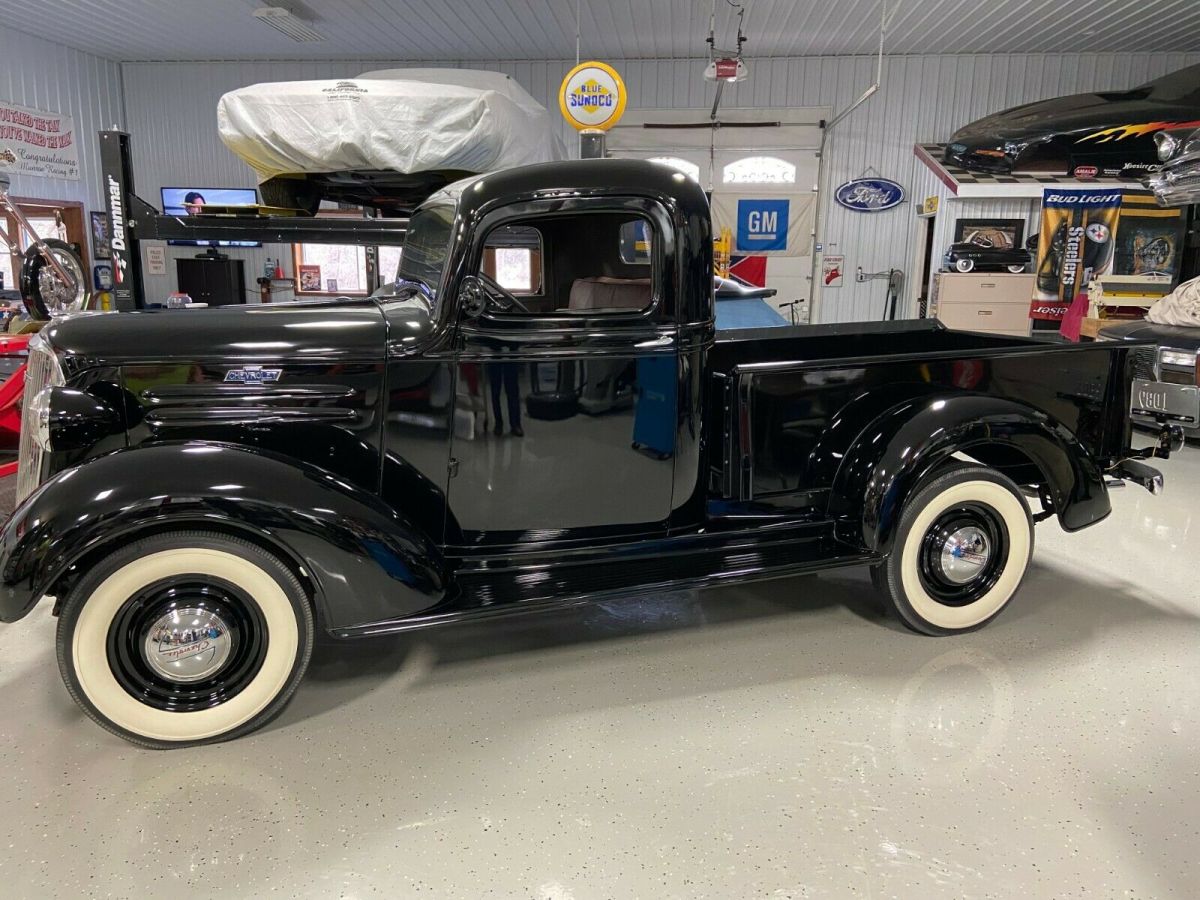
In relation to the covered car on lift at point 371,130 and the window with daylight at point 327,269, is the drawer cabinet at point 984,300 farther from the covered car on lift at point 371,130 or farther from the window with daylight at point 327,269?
the window with daylight at point 327,269

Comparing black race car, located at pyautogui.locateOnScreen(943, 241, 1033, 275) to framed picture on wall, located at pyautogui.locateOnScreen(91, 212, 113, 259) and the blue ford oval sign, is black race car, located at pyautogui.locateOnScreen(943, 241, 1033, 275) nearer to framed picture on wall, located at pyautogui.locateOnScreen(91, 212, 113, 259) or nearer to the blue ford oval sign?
the blue ford oval sign

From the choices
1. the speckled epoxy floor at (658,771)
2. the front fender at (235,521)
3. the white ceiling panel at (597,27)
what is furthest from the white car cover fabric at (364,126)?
the white ceiling panel at (597,27)

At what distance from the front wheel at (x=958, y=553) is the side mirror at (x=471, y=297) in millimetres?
1722

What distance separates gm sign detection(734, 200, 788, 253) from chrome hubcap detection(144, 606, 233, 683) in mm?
10066

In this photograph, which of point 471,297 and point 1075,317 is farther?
point 1075,317

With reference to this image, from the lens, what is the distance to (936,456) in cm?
282

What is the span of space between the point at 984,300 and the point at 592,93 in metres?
6.64

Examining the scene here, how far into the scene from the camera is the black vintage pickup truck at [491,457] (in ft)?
7.29

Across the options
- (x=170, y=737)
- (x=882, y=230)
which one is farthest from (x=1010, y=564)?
(x=882, y=230)

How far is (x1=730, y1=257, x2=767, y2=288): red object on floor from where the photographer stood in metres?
11.0

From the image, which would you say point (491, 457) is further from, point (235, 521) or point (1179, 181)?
point (1179, 181)

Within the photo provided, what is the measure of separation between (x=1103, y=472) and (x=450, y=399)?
8.92 feet

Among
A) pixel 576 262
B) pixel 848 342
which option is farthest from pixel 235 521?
pixel 848 342

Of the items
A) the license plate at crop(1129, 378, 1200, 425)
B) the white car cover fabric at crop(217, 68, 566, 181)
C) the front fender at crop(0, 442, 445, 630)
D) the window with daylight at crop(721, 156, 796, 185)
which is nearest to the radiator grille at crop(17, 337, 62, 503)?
the front fender at crop(0, 442, 445, 630)
